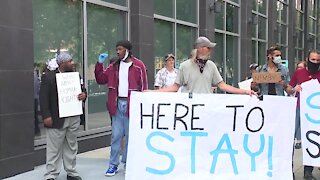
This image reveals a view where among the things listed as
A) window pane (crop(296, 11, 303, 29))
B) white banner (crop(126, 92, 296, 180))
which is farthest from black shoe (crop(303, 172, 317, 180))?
window pane (crop(296, 11, 303, 29))

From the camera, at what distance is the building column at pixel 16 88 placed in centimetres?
649

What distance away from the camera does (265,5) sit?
21.8 meters

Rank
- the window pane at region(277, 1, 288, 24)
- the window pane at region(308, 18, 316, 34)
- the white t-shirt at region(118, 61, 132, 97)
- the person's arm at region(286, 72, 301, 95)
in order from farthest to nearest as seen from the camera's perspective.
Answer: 1. the window pane at region(308, 18, 316, 34)
2. the window pane at region(277, 1, 288, 24)
3. the white t-shirt at region(118, 61, 132, 97)
4. the person's arm at region(286, 72, 301, 95)

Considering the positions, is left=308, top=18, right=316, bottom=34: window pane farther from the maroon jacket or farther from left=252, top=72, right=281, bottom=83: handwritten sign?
the maroon jacket

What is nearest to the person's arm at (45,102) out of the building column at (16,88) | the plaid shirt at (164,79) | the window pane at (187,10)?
the building column at (16,88)

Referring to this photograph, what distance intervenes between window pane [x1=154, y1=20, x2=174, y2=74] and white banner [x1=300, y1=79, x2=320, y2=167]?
5915mm

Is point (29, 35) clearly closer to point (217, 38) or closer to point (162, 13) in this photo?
point (162, 13)

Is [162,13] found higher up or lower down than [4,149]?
higher up

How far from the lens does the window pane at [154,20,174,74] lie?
1182 centimetres

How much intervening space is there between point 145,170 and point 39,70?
3667mm

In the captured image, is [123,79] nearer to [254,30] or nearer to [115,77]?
[115,77]

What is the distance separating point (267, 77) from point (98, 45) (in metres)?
4.08

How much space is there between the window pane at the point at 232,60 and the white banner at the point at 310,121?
36.2 ft

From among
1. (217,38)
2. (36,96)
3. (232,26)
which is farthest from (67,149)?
(232,26)
